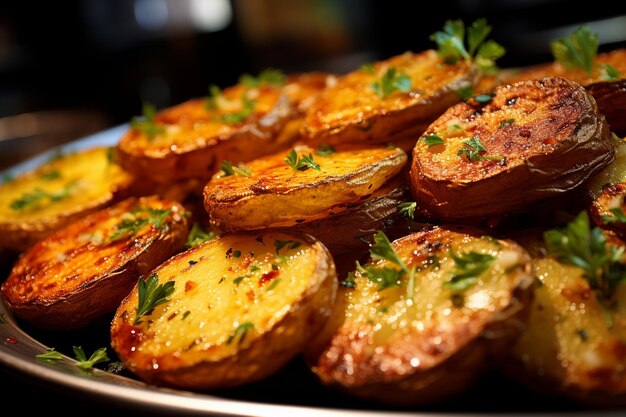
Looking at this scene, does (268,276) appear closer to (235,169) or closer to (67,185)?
(235,169)

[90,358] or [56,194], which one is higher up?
[56,194]

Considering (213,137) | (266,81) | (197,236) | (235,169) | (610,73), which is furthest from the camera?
(266,81)

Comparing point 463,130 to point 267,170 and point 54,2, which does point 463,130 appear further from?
point 54,2

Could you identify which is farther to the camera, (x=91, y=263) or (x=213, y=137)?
(x=213, y=137)

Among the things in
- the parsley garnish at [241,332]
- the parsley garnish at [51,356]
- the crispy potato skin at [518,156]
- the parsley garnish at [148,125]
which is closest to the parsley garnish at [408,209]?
the crispy potato skin at [518,156]

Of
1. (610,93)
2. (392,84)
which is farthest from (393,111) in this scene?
(610,93)

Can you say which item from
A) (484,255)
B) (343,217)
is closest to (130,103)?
(343,217)

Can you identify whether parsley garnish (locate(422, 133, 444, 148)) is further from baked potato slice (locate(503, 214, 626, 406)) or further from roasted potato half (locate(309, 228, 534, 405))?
baked potato slice (locate(503, 214, 626, 406))
